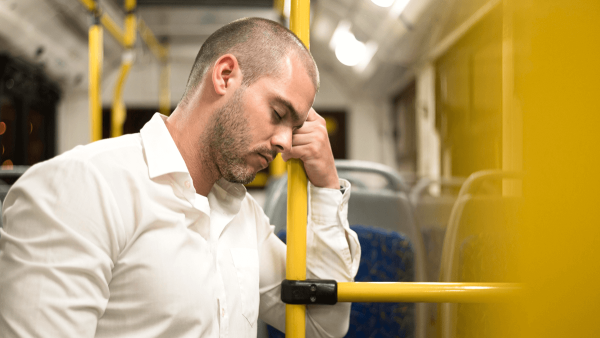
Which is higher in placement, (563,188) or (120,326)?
(563,188)

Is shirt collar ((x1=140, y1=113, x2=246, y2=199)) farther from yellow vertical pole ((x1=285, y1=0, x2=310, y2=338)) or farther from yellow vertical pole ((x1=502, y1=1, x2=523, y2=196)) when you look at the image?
yellow vertical pole ((x1=502, y1=1, x2=523, y2=196))

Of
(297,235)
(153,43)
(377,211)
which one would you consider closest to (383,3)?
(377,211)

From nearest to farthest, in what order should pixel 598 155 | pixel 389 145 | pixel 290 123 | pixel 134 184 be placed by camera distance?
pixel 598 155, pixel 134 184, pixel 290 123, pixel 389 145

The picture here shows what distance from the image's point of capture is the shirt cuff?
99 cm

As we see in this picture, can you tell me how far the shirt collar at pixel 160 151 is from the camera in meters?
0.82

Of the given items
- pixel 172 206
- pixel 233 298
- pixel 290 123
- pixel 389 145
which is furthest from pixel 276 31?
pixel 389 145

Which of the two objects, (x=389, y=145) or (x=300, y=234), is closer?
(x=300, y=234)

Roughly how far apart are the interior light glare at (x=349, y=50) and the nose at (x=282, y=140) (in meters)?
4.81

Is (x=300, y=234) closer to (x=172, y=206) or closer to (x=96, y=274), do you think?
(x=172, y=206)

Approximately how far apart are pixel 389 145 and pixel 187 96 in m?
6.29

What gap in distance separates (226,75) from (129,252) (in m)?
0.41

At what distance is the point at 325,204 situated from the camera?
1000 mm

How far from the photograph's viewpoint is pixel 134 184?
777mm

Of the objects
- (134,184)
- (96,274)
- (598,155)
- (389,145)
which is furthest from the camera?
(389,145)
